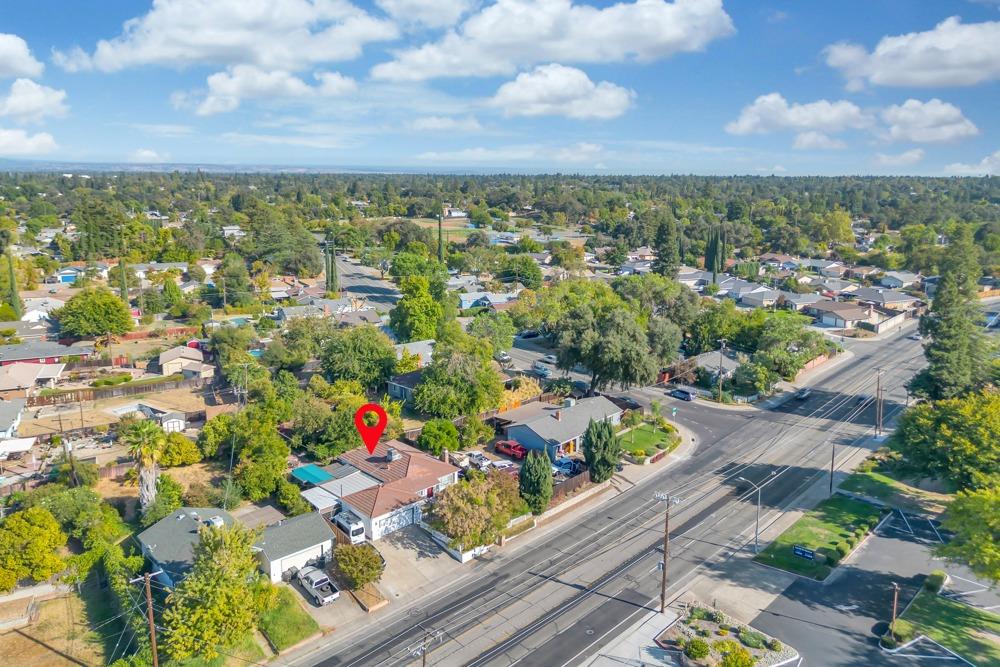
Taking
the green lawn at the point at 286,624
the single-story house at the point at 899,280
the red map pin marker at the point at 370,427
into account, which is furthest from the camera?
the single-story house at the point at 899,280

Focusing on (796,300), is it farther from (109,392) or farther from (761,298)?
(109,392)

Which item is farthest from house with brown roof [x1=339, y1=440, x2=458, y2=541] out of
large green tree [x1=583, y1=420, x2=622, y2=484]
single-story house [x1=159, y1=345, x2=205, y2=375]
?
single-story house [x1=159, y1=345, x2=205, y2=375]

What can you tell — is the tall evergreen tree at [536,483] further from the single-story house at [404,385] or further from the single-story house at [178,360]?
the single-story house at [178,360]

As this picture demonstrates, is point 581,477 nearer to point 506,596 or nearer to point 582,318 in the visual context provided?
point 506,596

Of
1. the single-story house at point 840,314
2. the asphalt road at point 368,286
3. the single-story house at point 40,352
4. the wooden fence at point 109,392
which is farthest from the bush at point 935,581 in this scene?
the single-story house at point 40,352

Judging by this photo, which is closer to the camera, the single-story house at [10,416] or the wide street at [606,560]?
the wide street at [606,560]

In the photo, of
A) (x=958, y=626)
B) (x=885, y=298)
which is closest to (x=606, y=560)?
(x=958, y=626)

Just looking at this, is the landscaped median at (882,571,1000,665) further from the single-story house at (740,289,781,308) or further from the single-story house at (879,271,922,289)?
the single-story house at (879,271,922,289)


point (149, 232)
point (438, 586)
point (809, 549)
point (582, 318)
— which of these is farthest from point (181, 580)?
point (149, 232)
